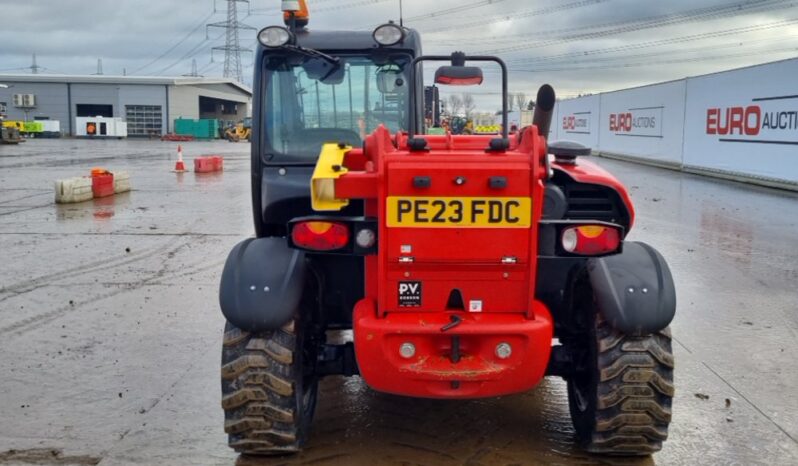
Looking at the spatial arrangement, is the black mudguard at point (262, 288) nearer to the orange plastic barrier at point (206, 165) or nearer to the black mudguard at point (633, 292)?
the black mudguard at point (633, 292)

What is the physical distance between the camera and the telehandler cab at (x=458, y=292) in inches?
140

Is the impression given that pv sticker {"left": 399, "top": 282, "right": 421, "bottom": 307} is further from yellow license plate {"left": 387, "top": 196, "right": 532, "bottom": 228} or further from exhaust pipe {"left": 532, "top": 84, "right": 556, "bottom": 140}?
exhaust pipe {"left": 532, "top": 84, "right": 556, "bottom": 140}

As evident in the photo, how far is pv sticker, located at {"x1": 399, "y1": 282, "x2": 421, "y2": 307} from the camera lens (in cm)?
368

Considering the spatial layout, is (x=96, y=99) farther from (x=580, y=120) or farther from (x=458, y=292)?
(x=458, y=292)

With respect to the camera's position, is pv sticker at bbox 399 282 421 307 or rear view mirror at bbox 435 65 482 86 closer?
pv sticker at bbox 399 282 421 307

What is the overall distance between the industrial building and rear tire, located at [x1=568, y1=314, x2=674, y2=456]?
63.8 m

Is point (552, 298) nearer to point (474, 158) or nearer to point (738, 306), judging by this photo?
point (474, 158)

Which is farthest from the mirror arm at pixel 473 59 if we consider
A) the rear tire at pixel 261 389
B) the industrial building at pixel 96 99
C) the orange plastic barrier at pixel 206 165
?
the industrial building at pixel 96 99

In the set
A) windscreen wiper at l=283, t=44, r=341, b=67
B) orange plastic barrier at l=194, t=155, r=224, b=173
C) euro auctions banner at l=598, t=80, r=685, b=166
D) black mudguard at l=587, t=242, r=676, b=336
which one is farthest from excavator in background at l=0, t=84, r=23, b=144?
black mudguard at l=587, t=242, r=676, b=336

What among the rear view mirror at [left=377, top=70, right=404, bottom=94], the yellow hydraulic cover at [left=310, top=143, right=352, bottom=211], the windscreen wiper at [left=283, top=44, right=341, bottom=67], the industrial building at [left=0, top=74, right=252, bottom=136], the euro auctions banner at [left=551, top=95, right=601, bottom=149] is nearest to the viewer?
the yellow hydraulic cover at [left=310, top=143, right=352, bottom=211]

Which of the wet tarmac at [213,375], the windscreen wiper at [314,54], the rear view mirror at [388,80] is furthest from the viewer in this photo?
the rear view mirror at [388,80]

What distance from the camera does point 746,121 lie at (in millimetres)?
21828

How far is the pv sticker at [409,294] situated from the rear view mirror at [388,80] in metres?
2.79

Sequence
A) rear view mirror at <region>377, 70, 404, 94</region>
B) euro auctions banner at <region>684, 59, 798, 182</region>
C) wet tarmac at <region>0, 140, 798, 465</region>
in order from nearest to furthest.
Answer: wet tarmac at <region>0, 140, 798, 465</region>, rear view mirror at <region>377, 70, 404, 94</region>, euro auctions banner at <region>684, 59, 798, 182</region>
